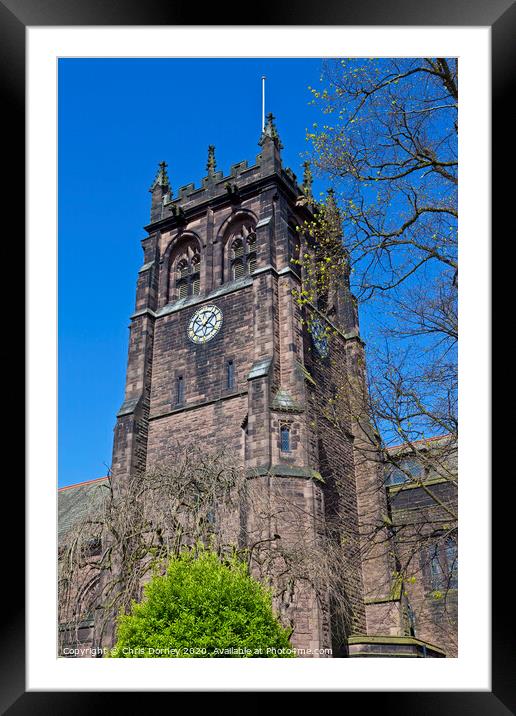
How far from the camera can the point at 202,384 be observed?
973 inches

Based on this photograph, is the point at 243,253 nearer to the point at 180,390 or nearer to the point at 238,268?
the point at 238,268

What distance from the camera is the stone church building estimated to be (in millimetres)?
20375

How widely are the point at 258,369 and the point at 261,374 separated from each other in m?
0.38

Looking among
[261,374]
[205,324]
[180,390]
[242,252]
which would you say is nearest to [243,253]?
[242,252]

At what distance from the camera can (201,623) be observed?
391 inches

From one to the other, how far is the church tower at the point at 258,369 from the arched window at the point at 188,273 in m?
0.05

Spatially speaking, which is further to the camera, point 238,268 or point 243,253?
point 243,253

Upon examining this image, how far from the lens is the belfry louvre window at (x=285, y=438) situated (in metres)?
20.9

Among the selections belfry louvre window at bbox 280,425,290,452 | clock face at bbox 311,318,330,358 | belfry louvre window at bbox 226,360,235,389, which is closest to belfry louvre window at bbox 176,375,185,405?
belfry louvre window at bbox 226,360,235,389

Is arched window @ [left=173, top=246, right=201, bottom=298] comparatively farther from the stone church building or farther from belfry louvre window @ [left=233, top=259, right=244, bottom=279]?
belfry louvre window @ [left=233, top=259, right=244, bottom=279]

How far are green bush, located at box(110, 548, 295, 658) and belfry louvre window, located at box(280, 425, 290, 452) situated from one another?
9.55m
